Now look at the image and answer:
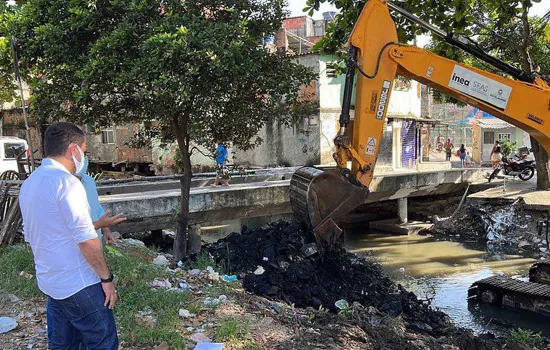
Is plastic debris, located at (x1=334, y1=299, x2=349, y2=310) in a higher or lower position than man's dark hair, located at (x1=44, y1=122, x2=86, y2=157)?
lower

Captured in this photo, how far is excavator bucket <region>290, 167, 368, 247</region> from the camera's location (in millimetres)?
6441

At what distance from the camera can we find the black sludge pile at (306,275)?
617 centimetres

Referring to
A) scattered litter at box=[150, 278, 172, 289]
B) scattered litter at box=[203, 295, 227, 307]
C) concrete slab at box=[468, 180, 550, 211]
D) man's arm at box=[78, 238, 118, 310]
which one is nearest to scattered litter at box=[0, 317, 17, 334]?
scattered litter at box=[150, 278, 172, 289]

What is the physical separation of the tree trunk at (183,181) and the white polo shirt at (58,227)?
4918 millimetres

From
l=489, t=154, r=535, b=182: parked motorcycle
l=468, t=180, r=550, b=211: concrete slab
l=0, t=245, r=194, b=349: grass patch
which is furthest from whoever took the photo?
l=489, t=154, r=535, b=182: parked motorcycle

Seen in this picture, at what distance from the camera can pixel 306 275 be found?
646 centimetres

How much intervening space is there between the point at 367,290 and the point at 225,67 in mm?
3557

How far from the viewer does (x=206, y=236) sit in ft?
52.7

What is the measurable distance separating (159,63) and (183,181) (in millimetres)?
3035

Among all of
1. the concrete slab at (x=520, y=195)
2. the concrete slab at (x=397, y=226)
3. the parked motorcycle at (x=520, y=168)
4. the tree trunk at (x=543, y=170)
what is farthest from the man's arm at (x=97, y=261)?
the parked motorcycle at (x=520, y=168)

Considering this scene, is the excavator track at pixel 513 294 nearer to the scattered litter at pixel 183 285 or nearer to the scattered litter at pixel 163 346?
the scattered litter at pixel 183 285

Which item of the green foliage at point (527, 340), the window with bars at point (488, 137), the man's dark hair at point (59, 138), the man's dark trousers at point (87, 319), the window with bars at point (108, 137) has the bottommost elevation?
the green foliage at point (527, 340)

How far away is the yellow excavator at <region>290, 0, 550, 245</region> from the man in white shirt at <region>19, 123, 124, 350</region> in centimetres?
386

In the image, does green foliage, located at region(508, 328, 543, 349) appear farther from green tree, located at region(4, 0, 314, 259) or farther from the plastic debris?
green tree, located at region(4, 0, 314, 259)
